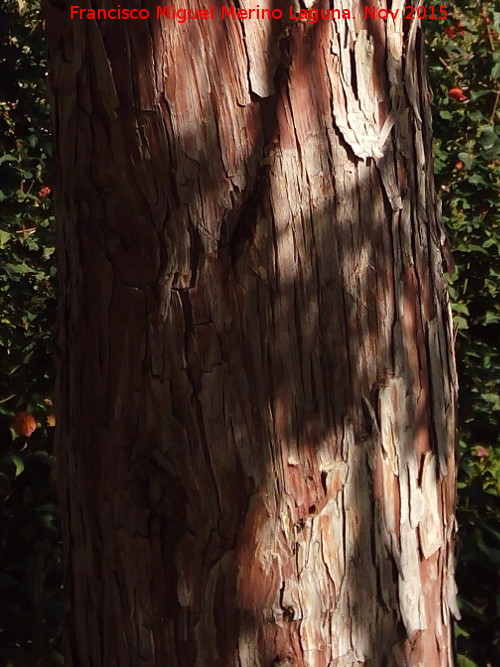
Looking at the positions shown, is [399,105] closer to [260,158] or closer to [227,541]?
[260,158]

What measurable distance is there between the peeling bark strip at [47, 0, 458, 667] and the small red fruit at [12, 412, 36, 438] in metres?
1.56

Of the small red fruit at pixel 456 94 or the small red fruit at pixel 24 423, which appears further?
the small red fruit at pixel 456 94

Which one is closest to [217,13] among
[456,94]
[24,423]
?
[24,423]

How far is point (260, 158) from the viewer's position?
1397 mm

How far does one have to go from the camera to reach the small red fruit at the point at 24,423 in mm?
3031

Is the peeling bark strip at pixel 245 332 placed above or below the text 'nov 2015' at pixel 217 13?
below

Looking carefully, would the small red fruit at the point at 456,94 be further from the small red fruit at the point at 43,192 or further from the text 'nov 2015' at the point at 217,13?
the text 'nov 2015' at the point at 217,13

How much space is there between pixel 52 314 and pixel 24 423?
464mm

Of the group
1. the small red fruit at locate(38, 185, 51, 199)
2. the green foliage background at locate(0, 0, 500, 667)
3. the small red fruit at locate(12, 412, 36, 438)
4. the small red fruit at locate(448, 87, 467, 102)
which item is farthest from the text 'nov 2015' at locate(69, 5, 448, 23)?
the small red fruit at locate(448, 87, 467, 102)

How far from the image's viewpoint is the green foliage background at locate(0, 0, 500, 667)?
2953mm

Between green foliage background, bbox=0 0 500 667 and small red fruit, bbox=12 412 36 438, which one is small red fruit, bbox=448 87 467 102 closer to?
green foliage background, bbox=0 0 500 667

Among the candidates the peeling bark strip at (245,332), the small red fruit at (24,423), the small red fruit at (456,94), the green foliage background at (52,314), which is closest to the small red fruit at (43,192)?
the green foliage background at (52,314)

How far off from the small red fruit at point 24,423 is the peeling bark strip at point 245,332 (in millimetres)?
1564

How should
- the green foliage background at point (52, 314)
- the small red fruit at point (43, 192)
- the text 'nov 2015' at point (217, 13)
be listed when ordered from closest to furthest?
the text 'nov 2015' at point (217, 13) → the green foliage background at point (52, 314) → the small red fruit at point (43, 192)
